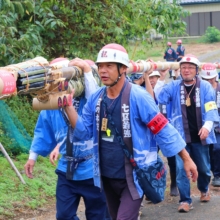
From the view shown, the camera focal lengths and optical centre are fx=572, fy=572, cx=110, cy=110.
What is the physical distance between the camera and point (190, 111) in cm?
786

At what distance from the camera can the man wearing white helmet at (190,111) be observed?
25.5 feet

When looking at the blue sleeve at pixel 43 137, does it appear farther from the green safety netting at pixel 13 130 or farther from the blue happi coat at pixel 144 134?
the green safety netting at pixel 13 130

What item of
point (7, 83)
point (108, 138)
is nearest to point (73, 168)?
point (108, 138)

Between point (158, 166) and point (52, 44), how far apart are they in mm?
6832

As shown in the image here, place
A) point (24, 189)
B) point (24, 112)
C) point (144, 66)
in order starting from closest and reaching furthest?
point (144, 66), point (24, 189), point (24, 112)

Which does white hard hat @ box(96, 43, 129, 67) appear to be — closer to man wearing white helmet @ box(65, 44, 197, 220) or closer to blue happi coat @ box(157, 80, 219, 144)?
man wearing white helmet @ box(65, 44, 197, 220)

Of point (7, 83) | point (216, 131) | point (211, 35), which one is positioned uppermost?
point (211, 35)

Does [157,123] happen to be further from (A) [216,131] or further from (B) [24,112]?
(B) [24,112]

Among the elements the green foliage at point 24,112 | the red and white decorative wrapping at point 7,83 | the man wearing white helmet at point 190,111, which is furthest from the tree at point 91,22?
the red and white decorative wrapping at point 7,83

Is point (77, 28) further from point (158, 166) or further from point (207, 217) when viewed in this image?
point (158, 166)

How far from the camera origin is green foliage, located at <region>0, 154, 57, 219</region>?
7656mm

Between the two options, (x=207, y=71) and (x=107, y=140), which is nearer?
(x=107, y=140)

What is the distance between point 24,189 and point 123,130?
367cm

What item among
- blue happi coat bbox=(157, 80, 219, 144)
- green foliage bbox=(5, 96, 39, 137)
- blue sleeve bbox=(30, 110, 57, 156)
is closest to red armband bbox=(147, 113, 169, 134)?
blue sleeve bbox=(30, 110, 57, 156)
